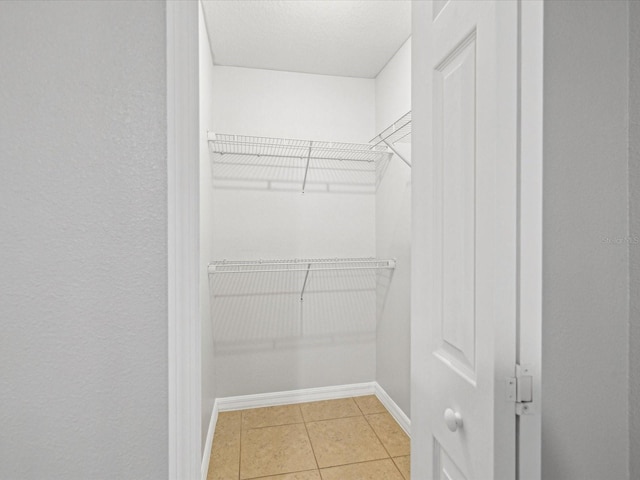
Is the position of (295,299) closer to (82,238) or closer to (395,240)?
(395,240)

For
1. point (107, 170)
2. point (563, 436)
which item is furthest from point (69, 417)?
point (563, 436)

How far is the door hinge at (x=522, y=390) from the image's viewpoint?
0.67 meters

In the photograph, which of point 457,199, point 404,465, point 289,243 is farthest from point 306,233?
point 457,199

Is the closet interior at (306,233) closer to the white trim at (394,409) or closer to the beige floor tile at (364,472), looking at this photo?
the white trim at (394,409)

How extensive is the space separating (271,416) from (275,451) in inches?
15.8

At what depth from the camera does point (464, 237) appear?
2.50ft

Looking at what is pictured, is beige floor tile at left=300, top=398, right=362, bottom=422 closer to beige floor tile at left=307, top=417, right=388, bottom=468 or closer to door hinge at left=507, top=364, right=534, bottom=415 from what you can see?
beige floor tile at left=307, top=417, right=388, bottom=468

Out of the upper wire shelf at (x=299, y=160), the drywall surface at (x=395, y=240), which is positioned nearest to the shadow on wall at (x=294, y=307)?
the drywall surface at (x=395, y=240)

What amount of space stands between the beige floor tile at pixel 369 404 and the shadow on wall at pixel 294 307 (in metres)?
0.43

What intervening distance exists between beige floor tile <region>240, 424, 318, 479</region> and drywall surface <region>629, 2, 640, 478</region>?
1535 mm

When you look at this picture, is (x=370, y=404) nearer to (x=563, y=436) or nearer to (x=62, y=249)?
(x=563, y=436)

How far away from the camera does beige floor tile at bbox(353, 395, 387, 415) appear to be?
2.46 meters

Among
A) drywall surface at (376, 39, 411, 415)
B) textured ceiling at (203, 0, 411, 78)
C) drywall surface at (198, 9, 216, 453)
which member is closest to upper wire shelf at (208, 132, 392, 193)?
drywall surface at (376, 39, 411, 415)

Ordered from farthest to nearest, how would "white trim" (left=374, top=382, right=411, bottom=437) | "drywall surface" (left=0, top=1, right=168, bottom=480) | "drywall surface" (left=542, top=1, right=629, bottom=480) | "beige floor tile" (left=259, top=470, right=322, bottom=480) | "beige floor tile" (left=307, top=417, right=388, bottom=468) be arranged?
"white trim" (left=374, top=382, right=411, bottom=437) → "beige floor tile" (left=307, top=417, right=388, bottom=468) → "beige floor tile" (left=259, top=470, right=322, bottom=480) → "drywall surface" (left=542, top=1, right=629, bottom=480) → "drywall surface" (left=0, top=1, right=168, bottom=480)
